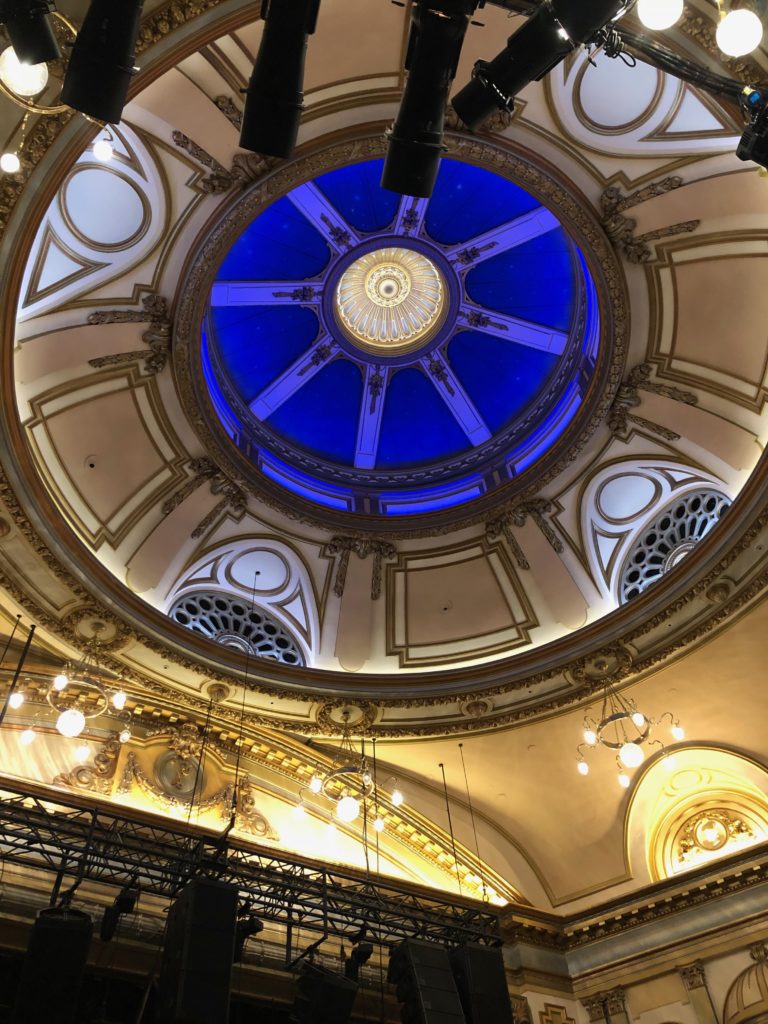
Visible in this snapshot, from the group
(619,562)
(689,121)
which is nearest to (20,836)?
(619,562)

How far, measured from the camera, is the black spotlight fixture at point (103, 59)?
530 cm

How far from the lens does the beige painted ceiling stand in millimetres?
10898

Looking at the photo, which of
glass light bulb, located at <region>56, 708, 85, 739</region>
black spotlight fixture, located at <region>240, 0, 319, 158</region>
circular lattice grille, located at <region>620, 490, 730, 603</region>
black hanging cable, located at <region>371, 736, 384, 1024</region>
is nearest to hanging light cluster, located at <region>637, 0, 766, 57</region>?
black spotlight fixture, located at <region>240, 0, 319, 158</region>

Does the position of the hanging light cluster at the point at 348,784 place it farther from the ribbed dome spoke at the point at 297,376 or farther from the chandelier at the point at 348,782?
→ the ribbed dome spoke at the point at 297,376

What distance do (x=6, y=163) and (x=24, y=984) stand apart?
804 centimetres

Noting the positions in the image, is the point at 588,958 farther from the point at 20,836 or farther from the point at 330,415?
the point at 330,415

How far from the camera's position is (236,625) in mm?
14992

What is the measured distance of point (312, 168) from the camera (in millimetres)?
12148

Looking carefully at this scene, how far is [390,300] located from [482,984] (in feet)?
43.5

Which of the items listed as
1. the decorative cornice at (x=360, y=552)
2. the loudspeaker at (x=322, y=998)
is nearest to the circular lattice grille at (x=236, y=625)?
the decorative cornice at (x=360, y=552)

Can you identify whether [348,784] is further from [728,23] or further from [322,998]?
[728,23]

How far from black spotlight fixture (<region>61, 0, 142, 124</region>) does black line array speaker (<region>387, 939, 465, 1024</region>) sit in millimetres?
11045

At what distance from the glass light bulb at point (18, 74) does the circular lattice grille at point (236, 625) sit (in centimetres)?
996

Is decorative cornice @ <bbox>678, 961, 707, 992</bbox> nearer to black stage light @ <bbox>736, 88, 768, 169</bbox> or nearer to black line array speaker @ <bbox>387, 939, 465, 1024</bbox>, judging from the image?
black line array speaker @ <bbox>387, 939, 465, 1024</bbox>
